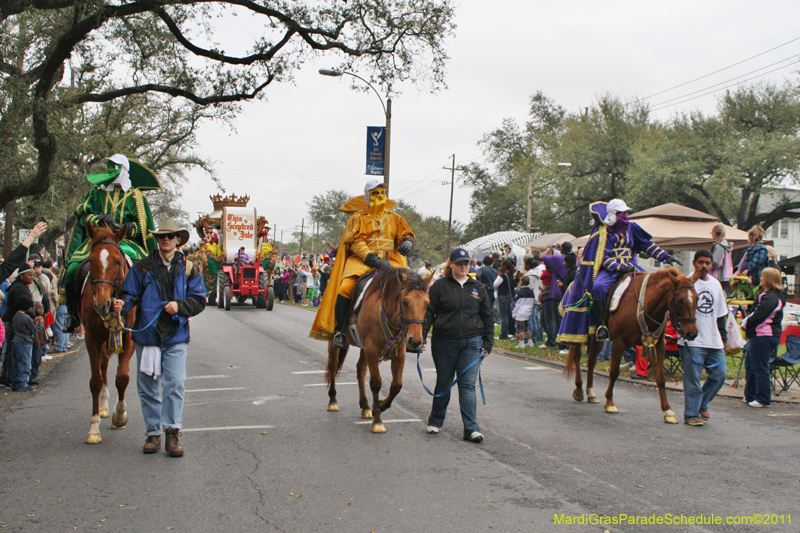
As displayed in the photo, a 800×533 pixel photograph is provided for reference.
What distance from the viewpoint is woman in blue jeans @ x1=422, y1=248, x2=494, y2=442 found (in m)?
6.96

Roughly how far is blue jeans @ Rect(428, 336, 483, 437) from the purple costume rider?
8.38ft

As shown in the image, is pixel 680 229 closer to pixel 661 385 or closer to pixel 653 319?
pixel 653 319

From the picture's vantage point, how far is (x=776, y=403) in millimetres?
9133

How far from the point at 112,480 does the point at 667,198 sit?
36.9 m

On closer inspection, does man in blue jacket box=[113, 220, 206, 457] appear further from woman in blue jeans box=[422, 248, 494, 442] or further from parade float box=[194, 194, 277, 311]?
parade float box=[194, 194, 277, 311]

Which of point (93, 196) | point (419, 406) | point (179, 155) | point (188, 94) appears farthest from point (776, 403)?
point (179, 155)

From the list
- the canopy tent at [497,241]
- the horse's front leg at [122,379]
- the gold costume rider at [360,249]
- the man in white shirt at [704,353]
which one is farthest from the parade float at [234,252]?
the man in white shirt at [704,353]

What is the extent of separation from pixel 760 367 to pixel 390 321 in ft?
16.7

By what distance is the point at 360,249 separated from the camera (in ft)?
25.9

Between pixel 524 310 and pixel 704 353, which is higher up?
pixel 524 310

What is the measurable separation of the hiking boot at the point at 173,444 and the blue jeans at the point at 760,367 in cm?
703

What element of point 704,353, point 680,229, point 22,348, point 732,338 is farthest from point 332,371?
point 680,229

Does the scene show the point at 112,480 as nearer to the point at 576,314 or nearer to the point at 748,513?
the point at 748,513

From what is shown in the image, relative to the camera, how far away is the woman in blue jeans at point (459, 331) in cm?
696
